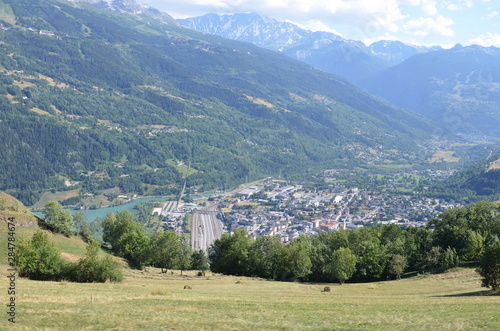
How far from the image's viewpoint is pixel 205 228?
15938 centimetres

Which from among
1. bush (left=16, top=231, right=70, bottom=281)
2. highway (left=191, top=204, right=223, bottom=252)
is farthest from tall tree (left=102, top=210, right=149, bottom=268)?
highway (left=191, top=204, right=223, bottom=252)

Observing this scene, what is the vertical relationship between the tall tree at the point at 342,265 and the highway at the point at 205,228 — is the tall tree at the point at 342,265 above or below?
below

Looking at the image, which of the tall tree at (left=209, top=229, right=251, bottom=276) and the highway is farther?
the highway

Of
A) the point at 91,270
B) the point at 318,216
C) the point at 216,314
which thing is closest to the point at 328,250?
the point at 91,270

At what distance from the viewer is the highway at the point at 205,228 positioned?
5482 inches

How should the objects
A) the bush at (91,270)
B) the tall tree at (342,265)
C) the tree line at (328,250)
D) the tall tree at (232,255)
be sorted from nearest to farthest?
the bush at (91,270)
the tall tree at (342,265)
the tree line at (328,250)
the tall tree at (232,255)

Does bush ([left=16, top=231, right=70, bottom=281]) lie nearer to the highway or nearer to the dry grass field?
the dry grass field

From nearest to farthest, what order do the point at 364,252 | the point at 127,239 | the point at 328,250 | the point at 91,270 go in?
the point at 91,270
the point at 364,252
the point at 328,250
the point at 127,239

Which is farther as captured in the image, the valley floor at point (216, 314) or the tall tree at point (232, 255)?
the tall tree at point (232, 255)

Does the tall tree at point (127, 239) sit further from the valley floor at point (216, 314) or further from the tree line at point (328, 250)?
the valley floor at point (216, 314)

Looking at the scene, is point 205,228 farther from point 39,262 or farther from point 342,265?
point 39,262

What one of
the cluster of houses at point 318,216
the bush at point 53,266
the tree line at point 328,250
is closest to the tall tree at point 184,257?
the tree line at point 328,250

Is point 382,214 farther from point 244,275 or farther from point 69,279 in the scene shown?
point 69,279

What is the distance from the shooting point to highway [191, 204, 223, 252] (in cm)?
13925
